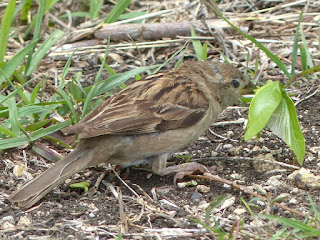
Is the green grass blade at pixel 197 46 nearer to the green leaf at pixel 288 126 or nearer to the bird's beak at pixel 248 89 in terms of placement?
the bird's beak at pixel 248 89

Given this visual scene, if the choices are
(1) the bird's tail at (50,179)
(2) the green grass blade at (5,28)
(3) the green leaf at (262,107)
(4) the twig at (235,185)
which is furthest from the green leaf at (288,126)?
(2) the green grass blade at (5,28)

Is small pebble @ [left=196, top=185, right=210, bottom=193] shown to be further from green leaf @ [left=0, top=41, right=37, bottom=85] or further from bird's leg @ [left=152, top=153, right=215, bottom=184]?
green leaf @ [left=0, top=41, right=37, bottom=85]

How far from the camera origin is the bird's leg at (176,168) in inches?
200

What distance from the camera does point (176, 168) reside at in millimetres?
5145

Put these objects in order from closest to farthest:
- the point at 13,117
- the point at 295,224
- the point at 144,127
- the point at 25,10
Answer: the point at 295,224 < the point at 144,127 < the point at 13,117 < the point at 25,10

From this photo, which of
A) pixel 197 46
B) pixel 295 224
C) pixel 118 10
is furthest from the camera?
pixel 118 10

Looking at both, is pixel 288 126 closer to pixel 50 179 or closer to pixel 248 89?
pixel 248 89

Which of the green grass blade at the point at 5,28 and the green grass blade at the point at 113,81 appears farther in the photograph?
the green grass blade at the point at 5,28

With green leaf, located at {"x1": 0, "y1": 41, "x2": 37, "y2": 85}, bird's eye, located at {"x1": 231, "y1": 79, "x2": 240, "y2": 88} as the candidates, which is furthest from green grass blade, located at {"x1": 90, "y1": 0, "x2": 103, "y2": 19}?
bird's eye, located at {"x1": 231, "y1": 79, "x2": 240, "y2": 88}

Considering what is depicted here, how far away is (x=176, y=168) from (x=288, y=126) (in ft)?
3.21

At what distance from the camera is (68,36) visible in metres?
7.22

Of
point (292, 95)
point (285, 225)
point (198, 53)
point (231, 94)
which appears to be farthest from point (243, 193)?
point (198, 53)

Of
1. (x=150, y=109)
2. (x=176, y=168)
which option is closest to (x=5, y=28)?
(x=150, y=109)

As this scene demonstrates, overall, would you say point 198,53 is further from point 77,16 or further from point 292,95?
point 77,16
